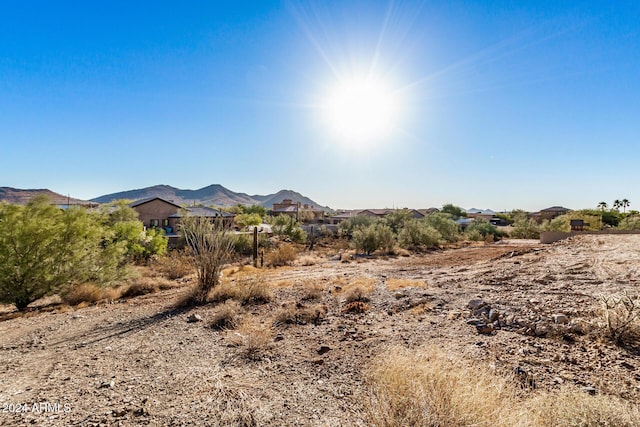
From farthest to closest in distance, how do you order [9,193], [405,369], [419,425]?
1. [9,193]
2. [405,369]
3. [419,425]

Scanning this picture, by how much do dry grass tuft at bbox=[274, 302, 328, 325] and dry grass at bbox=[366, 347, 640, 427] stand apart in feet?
10.1

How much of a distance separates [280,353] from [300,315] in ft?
6.04

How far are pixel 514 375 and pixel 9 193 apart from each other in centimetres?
16642

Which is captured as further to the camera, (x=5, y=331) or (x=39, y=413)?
(x=5, y=331)

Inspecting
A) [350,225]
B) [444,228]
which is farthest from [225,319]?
[350,225]

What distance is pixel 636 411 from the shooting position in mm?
2520

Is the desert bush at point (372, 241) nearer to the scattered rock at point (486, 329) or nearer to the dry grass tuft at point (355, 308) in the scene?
the dry grass tuft at point (355, 308)

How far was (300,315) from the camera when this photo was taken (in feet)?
21.6

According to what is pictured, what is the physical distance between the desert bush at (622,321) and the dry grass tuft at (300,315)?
4.55m

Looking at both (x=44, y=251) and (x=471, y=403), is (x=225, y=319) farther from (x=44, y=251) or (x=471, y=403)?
(x=44, y=251)

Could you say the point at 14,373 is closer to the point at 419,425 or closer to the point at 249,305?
the point at 249,305

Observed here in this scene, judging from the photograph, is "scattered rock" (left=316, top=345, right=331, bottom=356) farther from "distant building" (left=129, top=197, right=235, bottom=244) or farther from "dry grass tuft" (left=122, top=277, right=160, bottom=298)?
"distant building" (left=129, top=197, right=235, bottom=244)

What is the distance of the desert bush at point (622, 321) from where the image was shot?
4129mm

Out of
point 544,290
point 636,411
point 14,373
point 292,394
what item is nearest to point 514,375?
→ point 636,411
